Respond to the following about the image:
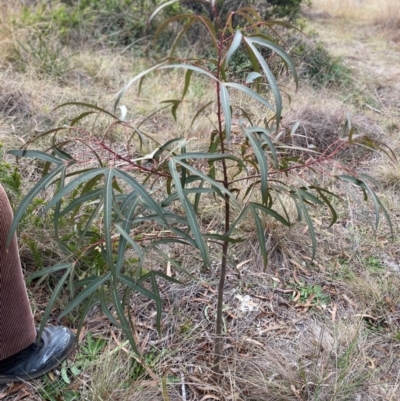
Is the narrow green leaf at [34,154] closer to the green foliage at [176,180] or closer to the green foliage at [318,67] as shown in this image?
the green foliage at [176,180]

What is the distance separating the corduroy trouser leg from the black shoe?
0.03 m

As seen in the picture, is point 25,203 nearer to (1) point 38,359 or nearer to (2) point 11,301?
(2) point 11,301

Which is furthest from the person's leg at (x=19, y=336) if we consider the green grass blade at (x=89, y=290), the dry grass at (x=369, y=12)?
the dry grass at (x=369, y=12)

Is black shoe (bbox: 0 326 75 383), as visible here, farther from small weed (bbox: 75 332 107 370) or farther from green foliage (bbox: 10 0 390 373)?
green foliage (bbox: 10 0 390 373)

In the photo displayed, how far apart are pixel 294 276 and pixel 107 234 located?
1267 millimetres

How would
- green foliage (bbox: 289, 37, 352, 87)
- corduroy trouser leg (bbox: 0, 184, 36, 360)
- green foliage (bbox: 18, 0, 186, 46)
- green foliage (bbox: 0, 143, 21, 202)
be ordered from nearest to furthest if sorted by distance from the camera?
corduroy trouser leg (bbox: 0, 184, 36, 360) → green foliage (bbox: 0, 143, 21, 202) → green foliage (bbox: 289, 37, 352, 87) → green foliage (bbox: 18, 0, 186, 46)

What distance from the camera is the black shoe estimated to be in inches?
55.4

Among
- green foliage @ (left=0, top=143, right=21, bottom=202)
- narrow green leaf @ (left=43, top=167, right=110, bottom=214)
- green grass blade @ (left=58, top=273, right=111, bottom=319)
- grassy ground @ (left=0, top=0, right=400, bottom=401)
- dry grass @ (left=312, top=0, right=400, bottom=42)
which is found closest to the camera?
narrow green leaf @ (left=43, top=167, right=110, bottom=214)

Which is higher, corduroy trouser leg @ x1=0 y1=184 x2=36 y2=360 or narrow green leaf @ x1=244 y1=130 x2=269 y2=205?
narrow green leaf @ x1=244 y1=130 x2=269 y2=205

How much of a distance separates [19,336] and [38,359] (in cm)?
10

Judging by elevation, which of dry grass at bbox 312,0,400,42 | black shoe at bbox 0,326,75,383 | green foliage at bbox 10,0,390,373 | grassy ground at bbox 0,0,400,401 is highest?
green foliage at bbox 10,0,390,373

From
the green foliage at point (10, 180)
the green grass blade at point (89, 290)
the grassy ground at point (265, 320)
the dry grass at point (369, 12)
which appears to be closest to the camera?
the green grass blade at point (89, 290)

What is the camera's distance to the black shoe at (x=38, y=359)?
1.41 m

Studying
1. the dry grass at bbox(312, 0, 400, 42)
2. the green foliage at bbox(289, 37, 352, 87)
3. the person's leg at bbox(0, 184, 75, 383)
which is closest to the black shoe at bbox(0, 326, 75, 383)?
the person's leg at bbox(0, 184, 75, 383)
